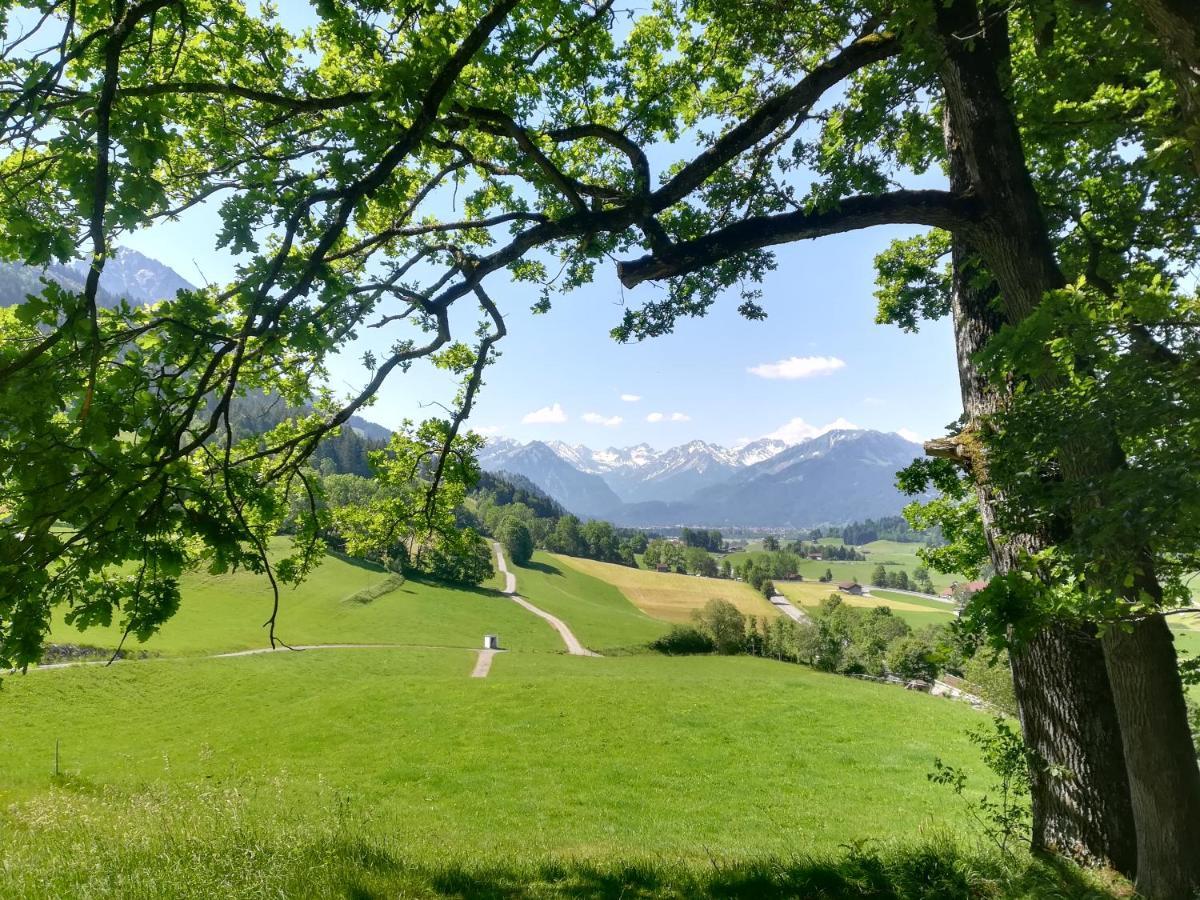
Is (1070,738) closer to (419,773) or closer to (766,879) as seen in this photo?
(766,879)

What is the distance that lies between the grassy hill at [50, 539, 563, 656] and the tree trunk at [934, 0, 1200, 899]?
51826 mm

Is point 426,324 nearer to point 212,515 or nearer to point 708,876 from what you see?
point 212,515

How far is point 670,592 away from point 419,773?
304 feet

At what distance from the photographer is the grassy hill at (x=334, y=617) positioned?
1795 inches

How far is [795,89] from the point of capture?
5.70 m

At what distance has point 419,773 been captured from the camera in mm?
20562

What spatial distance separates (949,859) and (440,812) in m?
14.2

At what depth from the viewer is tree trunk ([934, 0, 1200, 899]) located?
178 inches

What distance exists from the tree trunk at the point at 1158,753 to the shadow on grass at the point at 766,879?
1.79 ft

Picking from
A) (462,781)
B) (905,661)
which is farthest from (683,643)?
(462,781)

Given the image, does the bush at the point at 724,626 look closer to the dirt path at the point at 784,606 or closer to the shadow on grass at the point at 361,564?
the dirt path at the point at 784,606

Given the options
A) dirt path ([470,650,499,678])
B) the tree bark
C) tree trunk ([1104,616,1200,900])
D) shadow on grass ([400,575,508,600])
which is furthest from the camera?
shadow on grass ([400,575,508,600])

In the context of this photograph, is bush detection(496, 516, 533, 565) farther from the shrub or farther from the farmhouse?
the farmhouse

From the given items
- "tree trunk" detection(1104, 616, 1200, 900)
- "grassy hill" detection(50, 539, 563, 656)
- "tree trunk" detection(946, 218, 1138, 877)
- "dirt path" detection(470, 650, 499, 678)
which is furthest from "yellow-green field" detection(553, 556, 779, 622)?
"tree trunk" detection(1104, 616, 1200, 900)
